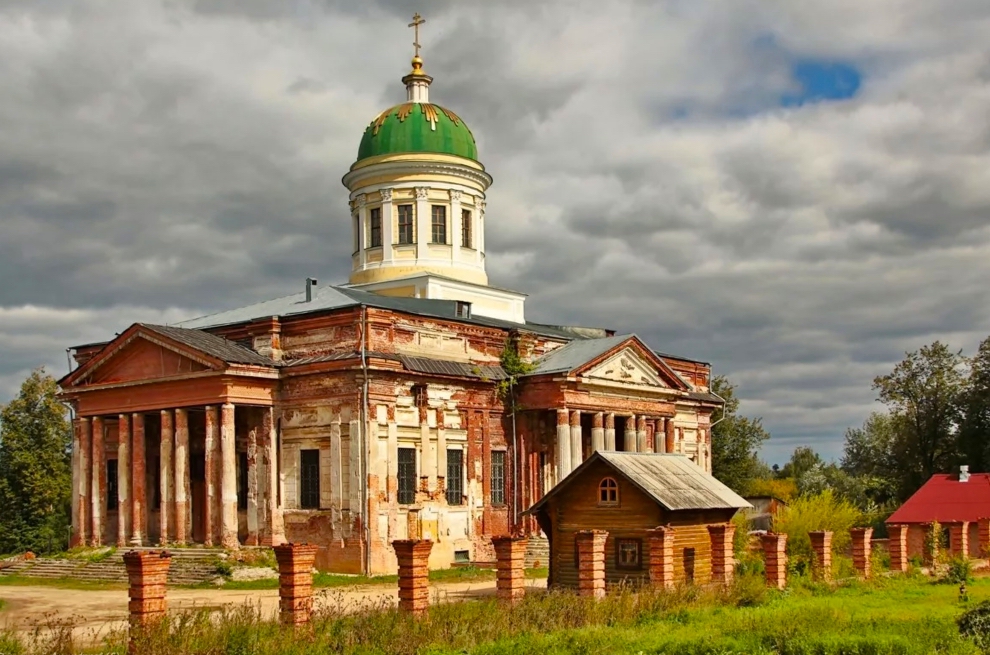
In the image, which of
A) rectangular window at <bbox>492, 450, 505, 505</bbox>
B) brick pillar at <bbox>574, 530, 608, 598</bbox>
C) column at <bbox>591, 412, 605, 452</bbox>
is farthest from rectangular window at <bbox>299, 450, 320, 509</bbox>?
brick pillar at <bbox>574, 530, 608, 598</bbox>

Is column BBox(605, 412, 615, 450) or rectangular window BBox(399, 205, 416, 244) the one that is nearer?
column BBox(605, 412, 615, 450)

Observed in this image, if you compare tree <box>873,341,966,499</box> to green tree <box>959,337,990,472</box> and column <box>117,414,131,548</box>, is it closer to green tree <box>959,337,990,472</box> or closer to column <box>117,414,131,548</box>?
green tree <box>959,337,990,472</box>

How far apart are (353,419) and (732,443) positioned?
36771 mm

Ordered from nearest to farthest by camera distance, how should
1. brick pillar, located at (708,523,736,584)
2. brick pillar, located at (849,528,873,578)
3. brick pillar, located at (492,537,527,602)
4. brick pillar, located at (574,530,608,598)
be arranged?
brick pillar, located at (492,537,527,602) → brick pillar, located at (574,530,608,598) → brick pillar, located at (708,523,736,584) → brick pillar, located at (849,528,873,578)

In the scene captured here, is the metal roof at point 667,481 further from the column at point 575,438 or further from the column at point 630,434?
the column at point 630,434

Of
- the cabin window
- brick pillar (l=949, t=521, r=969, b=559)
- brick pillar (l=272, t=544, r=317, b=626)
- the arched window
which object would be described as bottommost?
brick pillar (l=949, t=521, r=969, b=559)

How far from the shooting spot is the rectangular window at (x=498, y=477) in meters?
38.9

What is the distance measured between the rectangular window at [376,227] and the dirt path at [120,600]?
54.4ft

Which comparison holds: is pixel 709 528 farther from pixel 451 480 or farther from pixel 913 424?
pixel 913 424

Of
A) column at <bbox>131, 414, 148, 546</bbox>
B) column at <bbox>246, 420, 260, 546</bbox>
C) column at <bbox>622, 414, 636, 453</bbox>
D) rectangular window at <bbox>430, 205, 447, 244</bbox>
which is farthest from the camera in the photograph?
rectangular window at <bbox>430, 205, 447, 244</bbox>

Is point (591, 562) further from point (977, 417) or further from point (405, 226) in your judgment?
point (977, 417)

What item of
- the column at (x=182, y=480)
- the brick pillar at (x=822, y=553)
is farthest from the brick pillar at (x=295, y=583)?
the column at (x=182, y=480)

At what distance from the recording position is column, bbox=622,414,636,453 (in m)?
41.1

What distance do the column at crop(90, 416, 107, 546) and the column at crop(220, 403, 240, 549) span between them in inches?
226
